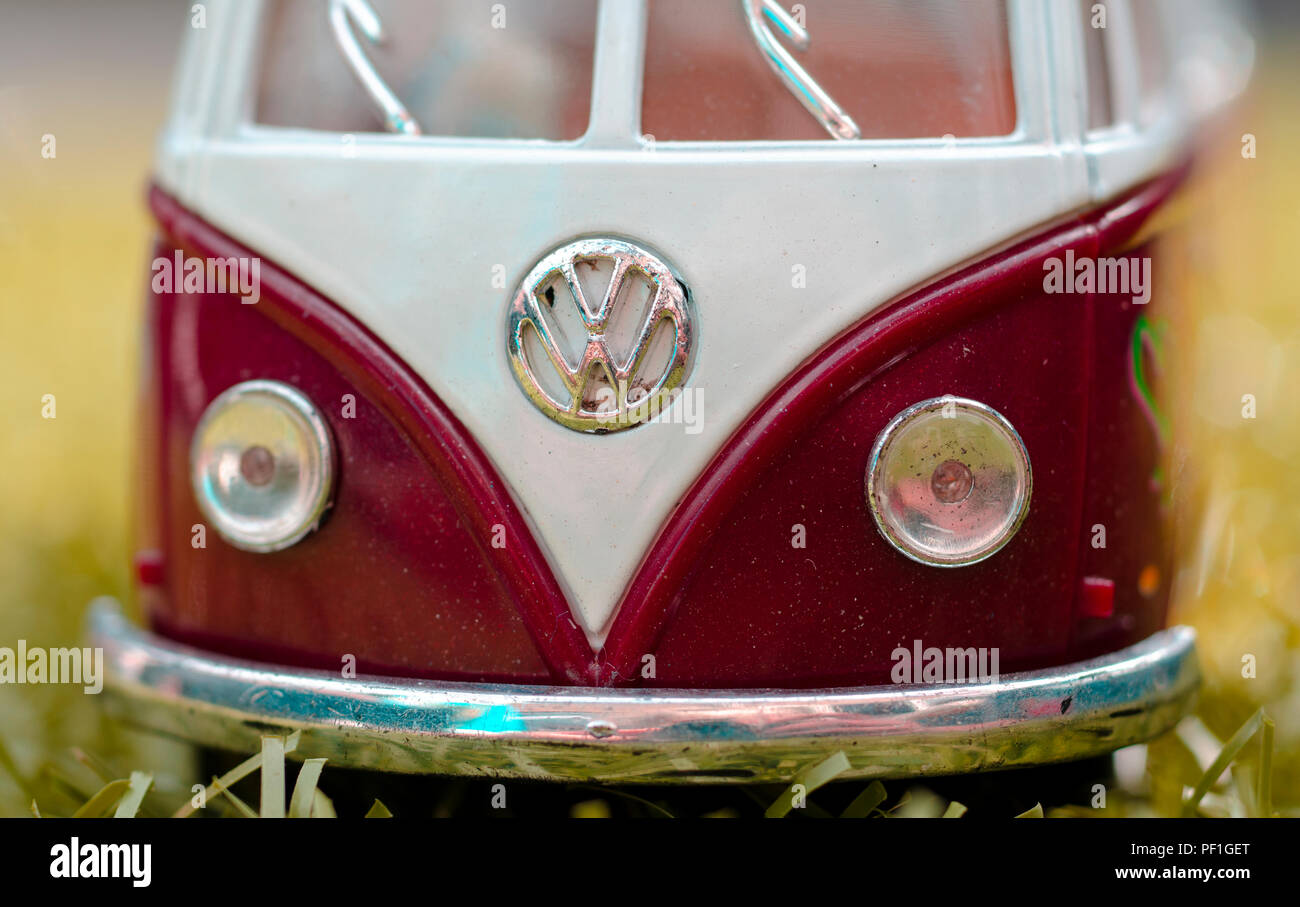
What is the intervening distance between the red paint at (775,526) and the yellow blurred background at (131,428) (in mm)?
310

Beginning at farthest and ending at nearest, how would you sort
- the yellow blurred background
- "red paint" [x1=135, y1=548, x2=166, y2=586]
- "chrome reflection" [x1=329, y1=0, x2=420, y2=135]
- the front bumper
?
1. the yellow blurred background
2. "red paint" [x1=135, y1=548, x2=166, y2=586]
3. "chrome reflection" [x1=329, y1=0, x2=420, y2=135]
4. the front bumper

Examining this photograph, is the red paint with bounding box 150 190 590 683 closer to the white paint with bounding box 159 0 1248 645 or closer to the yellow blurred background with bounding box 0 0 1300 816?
the white paint with bounding box 159 0 1248 645

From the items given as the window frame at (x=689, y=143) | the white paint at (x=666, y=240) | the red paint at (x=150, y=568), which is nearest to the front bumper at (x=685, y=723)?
the white paint at (x=666, y=240)

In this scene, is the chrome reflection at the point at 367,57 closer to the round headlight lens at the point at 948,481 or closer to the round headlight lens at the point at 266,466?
the round headlight lens at the point at 266,466

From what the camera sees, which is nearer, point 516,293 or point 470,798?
point 516,293

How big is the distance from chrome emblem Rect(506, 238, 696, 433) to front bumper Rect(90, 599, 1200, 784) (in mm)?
374

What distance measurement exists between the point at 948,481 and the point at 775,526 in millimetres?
232

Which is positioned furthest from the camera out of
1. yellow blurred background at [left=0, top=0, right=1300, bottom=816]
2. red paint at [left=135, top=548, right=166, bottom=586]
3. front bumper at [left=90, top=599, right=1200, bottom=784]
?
yellow blurred background at [left=0, top=0, right=1300, bottom=816]

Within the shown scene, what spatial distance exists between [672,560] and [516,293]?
408 millimetres

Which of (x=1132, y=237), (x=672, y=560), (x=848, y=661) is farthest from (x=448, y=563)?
(x=1132, y=237)

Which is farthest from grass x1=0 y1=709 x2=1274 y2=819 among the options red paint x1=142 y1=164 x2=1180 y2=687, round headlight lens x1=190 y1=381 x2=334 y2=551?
round headlight lens x1=190 y1=381 x2=334 y2=551

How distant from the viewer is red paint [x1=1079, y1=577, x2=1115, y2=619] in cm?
177

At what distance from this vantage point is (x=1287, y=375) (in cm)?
460

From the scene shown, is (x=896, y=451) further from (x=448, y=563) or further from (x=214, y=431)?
(x=214, y=431)
